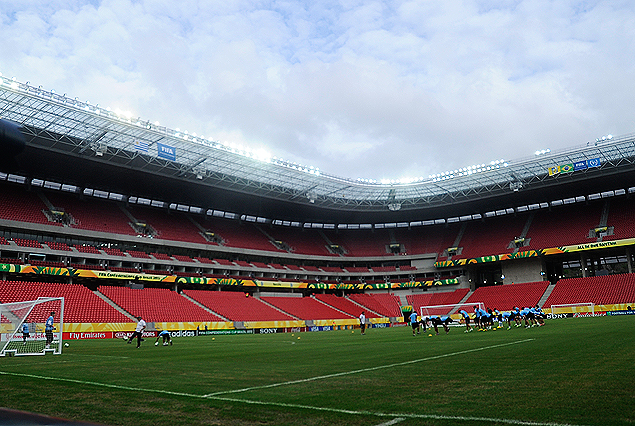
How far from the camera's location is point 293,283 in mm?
70562

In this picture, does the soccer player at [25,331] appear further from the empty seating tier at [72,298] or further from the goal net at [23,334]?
the empty seating tier at [72,298]

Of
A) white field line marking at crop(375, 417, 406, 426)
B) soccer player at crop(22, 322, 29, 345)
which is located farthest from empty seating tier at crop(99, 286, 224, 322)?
white field line marking at crop(375, 417, 406, 426)

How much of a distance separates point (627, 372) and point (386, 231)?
78.0m

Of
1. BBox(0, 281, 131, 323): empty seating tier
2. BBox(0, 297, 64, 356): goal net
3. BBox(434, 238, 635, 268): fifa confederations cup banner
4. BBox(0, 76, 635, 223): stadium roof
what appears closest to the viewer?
BBox(0, 297, 64, 356): goal net

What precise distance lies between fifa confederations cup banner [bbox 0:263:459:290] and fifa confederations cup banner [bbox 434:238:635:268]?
129 inches

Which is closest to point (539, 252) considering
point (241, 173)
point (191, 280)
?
point (241, 173)

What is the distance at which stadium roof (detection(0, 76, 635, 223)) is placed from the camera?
43.6 metres

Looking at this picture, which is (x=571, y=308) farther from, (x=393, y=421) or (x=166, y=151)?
(x=393, y=421)

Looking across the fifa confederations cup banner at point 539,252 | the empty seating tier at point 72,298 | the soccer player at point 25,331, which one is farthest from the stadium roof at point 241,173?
the soccer player at point 25,331

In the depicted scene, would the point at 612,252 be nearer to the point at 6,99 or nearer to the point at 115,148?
the point at 115,148

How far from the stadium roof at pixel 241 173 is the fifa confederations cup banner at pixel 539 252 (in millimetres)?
8411

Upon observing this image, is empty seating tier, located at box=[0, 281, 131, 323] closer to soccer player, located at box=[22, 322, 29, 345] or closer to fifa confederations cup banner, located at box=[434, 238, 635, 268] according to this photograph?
soccer player, located at box=[22, 322, 29, 345]

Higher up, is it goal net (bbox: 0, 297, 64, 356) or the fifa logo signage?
the fifa logo signage

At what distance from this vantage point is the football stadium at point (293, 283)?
771 centimetres
